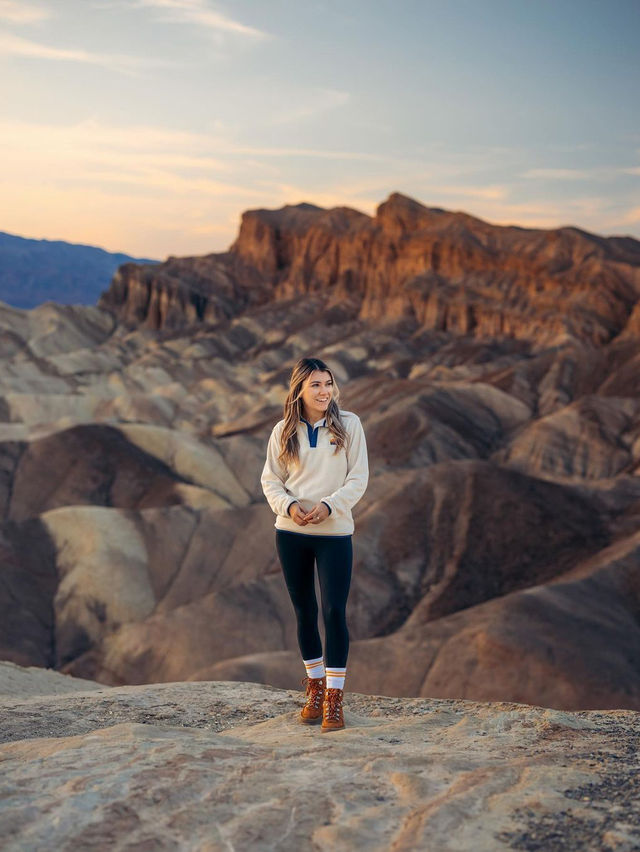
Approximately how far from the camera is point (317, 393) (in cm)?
602

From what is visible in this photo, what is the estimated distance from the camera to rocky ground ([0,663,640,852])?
4.08 m

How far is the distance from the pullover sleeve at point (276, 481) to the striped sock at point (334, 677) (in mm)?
1155

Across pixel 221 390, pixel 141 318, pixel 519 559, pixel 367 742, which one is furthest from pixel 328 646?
pixel 141 318

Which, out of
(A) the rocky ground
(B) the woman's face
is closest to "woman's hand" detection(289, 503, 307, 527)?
(B) the woman's face

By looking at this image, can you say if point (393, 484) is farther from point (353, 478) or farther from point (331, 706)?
point (353, 478)

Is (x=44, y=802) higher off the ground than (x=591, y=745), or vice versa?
(x=44, y=802)

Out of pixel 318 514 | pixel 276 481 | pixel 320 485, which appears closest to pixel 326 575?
pixel 318 514

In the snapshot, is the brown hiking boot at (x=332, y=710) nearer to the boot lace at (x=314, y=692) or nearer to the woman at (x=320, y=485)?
the woman at (x=320, y=485)

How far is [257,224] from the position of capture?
13362cm

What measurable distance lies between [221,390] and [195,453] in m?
36.0

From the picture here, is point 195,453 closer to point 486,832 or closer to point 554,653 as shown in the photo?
point 554,653

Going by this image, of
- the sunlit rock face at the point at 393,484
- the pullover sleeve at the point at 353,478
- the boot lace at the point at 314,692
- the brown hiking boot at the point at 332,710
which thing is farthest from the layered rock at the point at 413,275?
the brown hiking boot at the point at 332,710

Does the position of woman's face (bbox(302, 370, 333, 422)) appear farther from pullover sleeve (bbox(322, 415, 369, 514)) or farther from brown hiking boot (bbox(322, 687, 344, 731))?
brown hiking boot (bbox(322, 687, 344, 731))

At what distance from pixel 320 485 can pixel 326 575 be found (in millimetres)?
600
